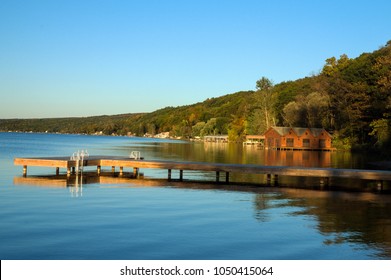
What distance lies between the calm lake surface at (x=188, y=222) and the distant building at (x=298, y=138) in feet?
223

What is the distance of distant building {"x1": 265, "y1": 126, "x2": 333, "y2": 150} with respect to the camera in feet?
302

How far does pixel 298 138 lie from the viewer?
9419 centimetres

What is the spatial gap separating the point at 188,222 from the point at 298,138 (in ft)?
262

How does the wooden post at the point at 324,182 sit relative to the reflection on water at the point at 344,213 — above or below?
above

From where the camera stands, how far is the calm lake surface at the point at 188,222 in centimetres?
1251

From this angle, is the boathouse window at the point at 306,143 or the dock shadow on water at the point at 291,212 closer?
the dock shadow on water at the point at 291,212

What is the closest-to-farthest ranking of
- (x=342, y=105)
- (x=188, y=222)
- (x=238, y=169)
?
(x=188, y=222), (x=238, y=169), (x=342, y=105)

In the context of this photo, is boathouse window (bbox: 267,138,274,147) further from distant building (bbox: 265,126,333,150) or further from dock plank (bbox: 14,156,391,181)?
dock plank (bbox: 14,156,391,181)

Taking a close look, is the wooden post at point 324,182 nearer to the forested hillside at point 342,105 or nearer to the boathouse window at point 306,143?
the forested hillside at point 342,105

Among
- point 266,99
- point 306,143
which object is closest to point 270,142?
point 306,143

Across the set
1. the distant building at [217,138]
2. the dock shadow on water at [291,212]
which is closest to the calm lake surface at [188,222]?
the dock shadow on water at [291,212]

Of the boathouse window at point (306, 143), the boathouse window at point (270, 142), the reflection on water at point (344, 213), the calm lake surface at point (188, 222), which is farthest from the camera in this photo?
the boathouse window at point (270, 142)

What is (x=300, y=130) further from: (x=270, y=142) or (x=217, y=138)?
(x=217, y=138)

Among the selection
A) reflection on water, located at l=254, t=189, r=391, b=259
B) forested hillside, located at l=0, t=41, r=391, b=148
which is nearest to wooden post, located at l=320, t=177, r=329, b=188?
reflection on water, located at l=254, t=189, r=391, b=259
